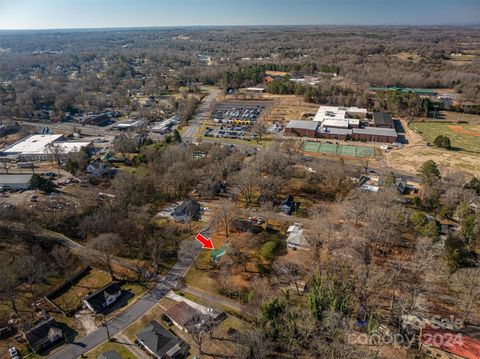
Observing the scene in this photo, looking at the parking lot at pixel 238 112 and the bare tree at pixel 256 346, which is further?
the parking lot at pixel 238 112

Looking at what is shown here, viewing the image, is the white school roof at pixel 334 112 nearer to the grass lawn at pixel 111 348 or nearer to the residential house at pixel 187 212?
the residential house at pixel 187 212

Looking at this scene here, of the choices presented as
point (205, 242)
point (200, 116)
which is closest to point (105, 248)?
point (205, 242)

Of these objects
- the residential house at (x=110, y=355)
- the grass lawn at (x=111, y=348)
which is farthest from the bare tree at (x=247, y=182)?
the residential house at (x=110, y=355)

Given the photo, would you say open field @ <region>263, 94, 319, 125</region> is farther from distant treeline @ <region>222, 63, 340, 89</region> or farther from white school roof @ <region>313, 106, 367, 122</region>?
distant treeline @ <region>222, 63, 340, 89</region>

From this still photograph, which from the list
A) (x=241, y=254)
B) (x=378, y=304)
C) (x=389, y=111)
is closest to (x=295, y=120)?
(x=389, y=111)

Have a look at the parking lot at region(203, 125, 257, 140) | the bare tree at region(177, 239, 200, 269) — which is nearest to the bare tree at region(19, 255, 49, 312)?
the bare tree at region(177, 239, 200, 269)
